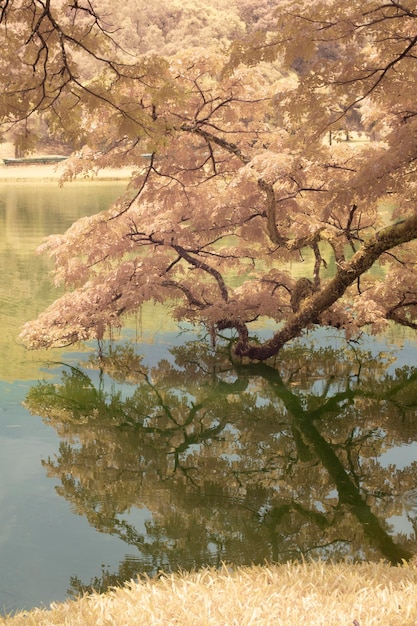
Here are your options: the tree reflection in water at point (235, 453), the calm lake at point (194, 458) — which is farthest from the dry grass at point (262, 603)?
the tree reflection in water at point (235, 453)

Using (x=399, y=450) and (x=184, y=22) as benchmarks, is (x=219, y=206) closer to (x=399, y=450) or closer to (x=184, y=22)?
(x=399, y=450)

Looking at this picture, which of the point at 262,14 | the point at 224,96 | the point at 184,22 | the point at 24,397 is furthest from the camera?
the point at 262,14

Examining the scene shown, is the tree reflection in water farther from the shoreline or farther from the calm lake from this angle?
the shoreline

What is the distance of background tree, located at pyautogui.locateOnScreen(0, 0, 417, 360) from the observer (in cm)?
806

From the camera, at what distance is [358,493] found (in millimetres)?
7027

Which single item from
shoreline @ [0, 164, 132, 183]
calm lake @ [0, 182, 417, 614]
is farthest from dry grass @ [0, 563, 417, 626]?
shoreline @ [0, 164, 132, 183]

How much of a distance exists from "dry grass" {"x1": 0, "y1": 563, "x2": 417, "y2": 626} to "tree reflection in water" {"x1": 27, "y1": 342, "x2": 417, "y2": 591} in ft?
6.68

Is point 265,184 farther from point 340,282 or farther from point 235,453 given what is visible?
point 235,453

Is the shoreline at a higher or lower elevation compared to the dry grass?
higher

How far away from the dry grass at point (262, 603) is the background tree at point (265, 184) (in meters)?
5.02

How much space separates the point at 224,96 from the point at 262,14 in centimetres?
8965

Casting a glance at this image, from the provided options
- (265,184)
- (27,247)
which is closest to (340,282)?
(265,184)

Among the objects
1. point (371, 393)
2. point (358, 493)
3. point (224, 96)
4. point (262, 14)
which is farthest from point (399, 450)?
point (262, 14)

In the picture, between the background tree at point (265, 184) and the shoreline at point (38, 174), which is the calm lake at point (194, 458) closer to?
the background tree at point (265, 184)
